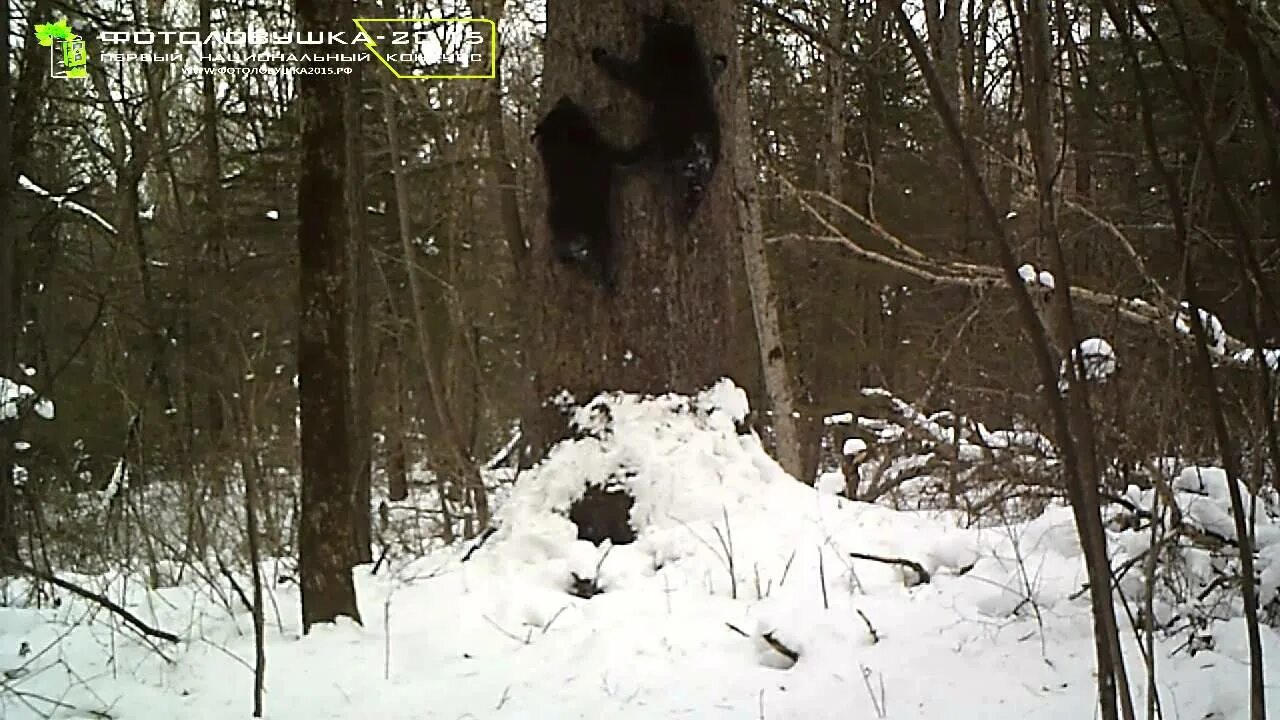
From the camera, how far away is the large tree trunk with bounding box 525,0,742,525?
376 centimetres

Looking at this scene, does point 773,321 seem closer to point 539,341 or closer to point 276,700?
point 539,341

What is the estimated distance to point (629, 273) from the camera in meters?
3.77

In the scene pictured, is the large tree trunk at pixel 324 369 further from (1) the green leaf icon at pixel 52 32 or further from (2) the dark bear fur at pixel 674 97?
(1) the green leaf icon at pixel 52 32

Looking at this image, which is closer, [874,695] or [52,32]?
[874,695]

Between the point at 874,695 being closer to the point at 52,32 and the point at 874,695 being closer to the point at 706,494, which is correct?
the point at 706,494

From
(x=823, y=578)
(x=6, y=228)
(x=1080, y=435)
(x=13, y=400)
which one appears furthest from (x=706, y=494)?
(x=6, y=228)

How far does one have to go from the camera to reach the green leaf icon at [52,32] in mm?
7059

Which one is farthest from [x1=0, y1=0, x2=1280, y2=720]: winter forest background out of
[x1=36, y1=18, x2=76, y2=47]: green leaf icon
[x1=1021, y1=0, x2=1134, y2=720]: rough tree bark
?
[x1=36, y1=18, x2=76, y2=47]: green leaf icon

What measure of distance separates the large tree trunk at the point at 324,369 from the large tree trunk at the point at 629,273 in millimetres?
810

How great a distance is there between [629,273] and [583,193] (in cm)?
32

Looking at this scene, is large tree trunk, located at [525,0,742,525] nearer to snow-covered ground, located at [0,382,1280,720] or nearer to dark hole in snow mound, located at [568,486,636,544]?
snow-covered ground, located at [0,382,1280,720]

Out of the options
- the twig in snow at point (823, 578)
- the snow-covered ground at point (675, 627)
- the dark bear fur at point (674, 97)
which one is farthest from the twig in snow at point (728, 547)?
the dark bear fur at point (674, 97)

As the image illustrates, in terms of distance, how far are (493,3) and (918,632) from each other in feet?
26.6

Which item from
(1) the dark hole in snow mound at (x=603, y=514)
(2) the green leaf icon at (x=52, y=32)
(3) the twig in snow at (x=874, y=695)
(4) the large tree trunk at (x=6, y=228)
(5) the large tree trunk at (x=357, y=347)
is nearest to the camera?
(3) the twig in snow at (x=874, y=695)
